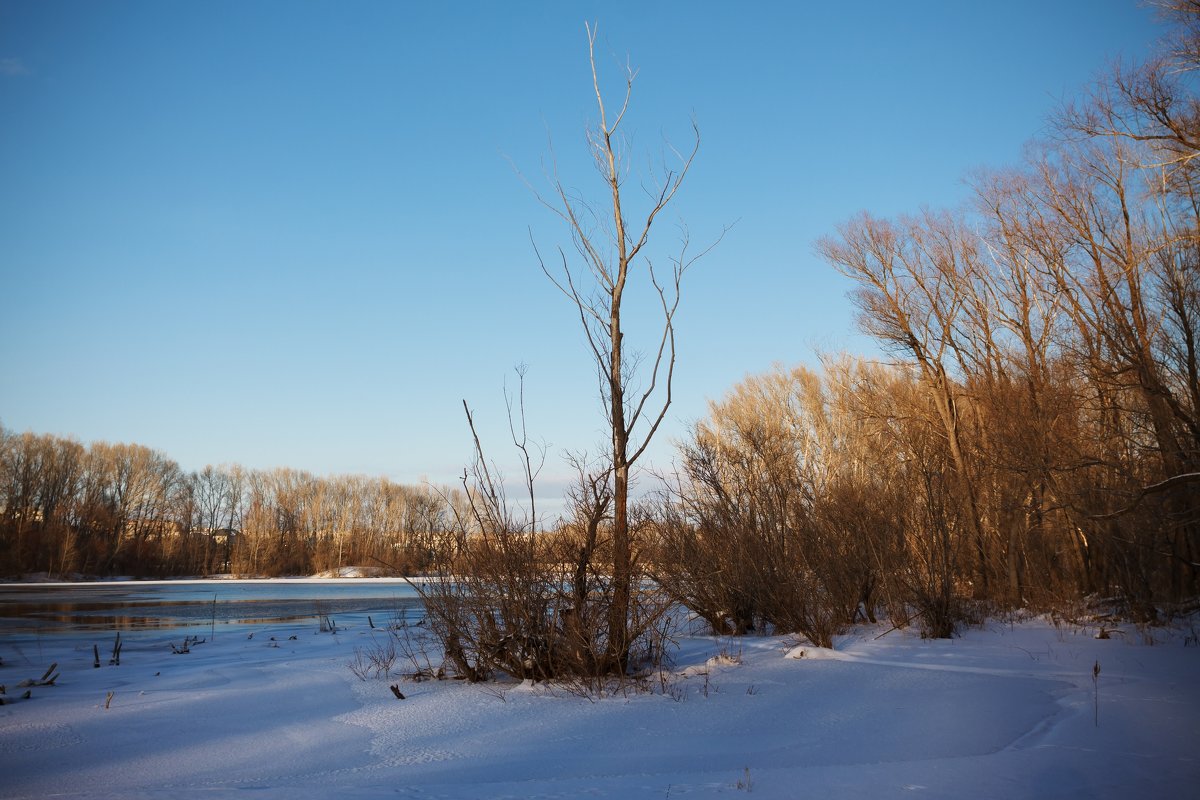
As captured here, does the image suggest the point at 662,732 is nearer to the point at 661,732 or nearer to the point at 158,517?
the point at 661,732

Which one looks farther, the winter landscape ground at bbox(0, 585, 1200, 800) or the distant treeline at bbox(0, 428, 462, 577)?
the distant treeline at bbox(0, 428, 462, 577)

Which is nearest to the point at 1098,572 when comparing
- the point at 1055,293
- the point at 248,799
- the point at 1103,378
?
the point at 1103,378

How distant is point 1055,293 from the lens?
15531mm

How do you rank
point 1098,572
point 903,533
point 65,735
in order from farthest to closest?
point 1098,572, point 903,533, point 65,735

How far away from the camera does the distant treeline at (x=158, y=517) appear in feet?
161

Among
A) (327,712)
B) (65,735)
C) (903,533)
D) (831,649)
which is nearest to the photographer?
(65,735)

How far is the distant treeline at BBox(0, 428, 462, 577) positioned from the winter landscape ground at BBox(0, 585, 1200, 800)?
119 feet

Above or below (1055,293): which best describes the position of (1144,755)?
below

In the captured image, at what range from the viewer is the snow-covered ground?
405 cm

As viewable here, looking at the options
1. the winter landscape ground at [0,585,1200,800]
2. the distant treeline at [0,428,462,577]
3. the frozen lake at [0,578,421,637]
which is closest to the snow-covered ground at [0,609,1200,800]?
the winter landscape ground at [0,585,1200,800]

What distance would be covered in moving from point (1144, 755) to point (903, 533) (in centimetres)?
658

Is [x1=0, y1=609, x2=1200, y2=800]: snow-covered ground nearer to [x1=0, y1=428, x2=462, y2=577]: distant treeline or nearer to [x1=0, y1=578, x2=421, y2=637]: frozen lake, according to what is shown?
[x1=0, y1=578, x2=421, y2=637]: frozen lake

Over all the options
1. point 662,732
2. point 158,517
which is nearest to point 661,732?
point 662,732

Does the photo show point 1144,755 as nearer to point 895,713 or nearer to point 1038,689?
point 895,713
